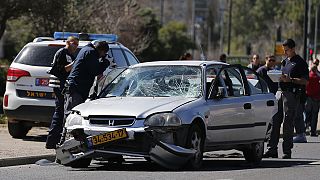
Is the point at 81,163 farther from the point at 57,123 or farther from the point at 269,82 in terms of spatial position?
the point at 269,82

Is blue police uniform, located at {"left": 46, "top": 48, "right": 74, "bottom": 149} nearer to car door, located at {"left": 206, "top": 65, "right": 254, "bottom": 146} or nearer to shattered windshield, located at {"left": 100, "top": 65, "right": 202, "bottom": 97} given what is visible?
shattered windshield, located at {"left": 100, "top": 65, "right": 202, "bottom": 97}

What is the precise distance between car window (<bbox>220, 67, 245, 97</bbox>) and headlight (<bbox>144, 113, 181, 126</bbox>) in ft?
5.68

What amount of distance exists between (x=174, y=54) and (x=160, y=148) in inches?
2120

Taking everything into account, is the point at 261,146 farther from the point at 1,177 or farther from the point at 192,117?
the point at 1,177

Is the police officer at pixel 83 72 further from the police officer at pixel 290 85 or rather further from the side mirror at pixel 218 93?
the police officer at pixel 290 85

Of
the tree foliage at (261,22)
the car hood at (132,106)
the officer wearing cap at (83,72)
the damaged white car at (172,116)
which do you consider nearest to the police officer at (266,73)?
the damaged white car at (172,116)

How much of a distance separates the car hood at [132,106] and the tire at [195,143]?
41cm

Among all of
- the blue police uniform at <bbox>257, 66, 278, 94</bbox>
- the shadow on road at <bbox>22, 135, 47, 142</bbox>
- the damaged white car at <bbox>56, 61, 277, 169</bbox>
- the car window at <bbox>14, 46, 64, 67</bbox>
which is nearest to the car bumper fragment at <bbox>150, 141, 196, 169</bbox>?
the damaged white car at <bbox>56, 61, 277, 169</bbox>

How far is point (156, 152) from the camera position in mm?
11656

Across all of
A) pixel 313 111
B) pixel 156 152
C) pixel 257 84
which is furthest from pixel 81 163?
pixel 313 111

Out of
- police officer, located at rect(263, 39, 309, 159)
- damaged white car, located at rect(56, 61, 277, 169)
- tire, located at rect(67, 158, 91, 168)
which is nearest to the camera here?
damaged white car, located at rect(56, 61, 277, 169)

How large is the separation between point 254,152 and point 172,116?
8.21 ft

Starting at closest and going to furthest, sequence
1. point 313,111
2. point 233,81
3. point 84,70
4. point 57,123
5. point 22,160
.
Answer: point 22,160, point 233,81, point 84,70, point 57,123, point 313,111

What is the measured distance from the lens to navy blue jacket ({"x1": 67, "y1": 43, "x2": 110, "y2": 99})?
13719 mm
